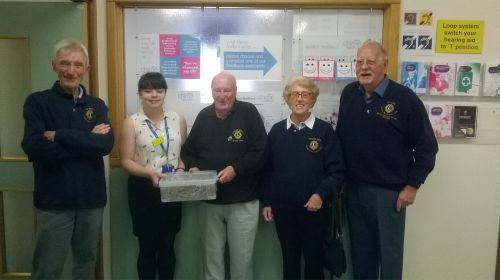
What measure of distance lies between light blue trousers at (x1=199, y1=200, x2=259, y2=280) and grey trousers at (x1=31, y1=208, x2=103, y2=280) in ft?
1.99

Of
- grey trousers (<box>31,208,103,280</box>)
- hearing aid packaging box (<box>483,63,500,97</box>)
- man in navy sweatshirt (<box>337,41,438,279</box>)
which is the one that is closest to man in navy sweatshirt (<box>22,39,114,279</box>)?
grey trousers (<box>31,208,103,280</box>)

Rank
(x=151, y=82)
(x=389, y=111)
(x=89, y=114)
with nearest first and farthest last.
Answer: (x=89, y=114) < (x=389, y=111) < (x=151, y=82)

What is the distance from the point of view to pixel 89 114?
186 cm

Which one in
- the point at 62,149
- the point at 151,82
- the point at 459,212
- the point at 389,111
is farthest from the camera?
the point at 459,212

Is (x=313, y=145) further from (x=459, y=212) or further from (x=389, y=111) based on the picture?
(x=459, y=212)

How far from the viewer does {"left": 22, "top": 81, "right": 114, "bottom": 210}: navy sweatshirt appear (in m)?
1.73

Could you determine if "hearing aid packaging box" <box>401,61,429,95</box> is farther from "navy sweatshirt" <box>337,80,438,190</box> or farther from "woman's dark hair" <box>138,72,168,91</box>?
"woman's dark hair" <box>138,72,168,91</box>

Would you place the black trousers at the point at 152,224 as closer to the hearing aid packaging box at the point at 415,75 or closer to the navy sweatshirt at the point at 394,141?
the navy sweatshirt at the point at 394,141

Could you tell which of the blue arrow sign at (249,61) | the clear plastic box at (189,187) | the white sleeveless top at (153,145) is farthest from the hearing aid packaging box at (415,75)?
the white sleeveless top at (153,145)

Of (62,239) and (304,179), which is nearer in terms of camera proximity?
(62,239)

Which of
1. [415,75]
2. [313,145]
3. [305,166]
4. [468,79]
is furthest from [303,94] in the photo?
[468,79]

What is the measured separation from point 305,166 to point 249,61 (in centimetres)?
77

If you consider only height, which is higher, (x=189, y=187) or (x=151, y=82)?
(x=151, y=82)

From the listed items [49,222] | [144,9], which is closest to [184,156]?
[49,222]
